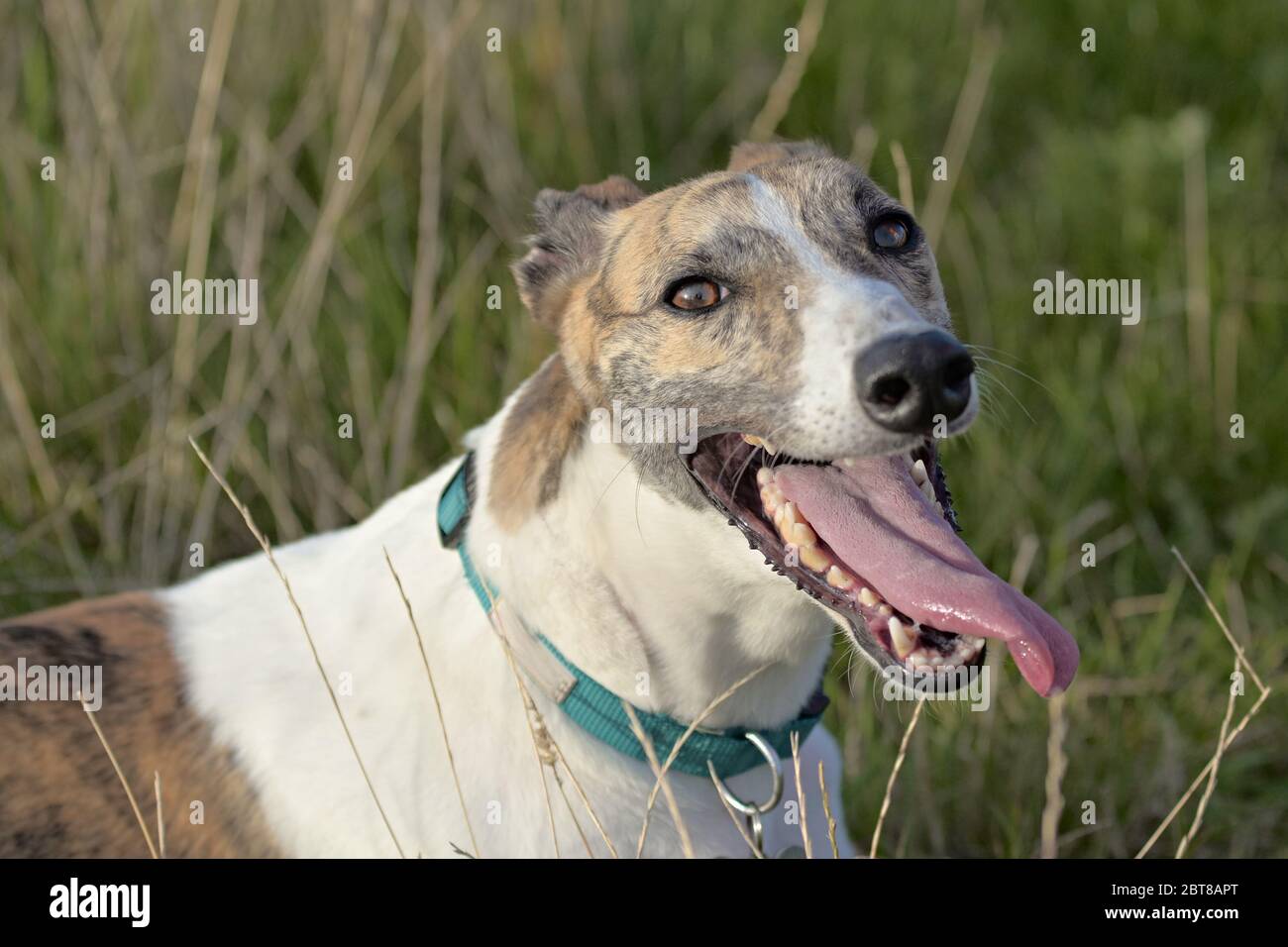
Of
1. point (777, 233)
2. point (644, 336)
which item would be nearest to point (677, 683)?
point (644, 336)

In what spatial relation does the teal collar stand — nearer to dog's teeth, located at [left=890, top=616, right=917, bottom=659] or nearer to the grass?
dog's teeth, located at [left=890, top=616, right=917, bottom=659]

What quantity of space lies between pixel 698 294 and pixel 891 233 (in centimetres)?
38

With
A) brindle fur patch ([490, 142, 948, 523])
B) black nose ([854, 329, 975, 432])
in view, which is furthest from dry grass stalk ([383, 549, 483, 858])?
black nose ([854, 329, 975, 432])

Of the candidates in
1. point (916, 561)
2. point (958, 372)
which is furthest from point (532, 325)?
point (958, 372)

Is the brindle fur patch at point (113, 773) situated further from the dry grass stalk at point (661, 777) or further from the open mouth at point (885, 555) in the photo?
the open mouth at point (885, 555)

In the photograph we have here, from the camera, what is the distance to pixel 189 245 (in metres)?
4.74

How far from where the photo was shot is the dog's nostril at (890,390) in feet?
7.86

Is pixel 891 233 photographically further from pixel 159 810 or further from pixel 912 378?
pixel 159 810

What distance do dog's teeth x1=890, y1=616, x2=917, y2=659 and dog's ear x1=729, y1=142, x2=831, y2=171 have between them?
107 cm

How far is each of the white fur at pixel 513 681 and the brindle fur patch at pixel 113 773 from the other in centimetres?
5

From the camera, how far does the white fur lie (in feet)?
8.68

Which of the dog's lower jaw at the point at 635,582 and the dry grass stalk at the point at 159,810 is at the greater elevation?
the dog's lower jaw at the point at 635,582

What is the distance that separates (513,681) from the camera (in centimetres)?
269

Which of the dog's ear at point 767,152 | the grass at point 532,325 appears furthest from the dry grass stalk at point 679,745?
the dog's ear at point 767,152
